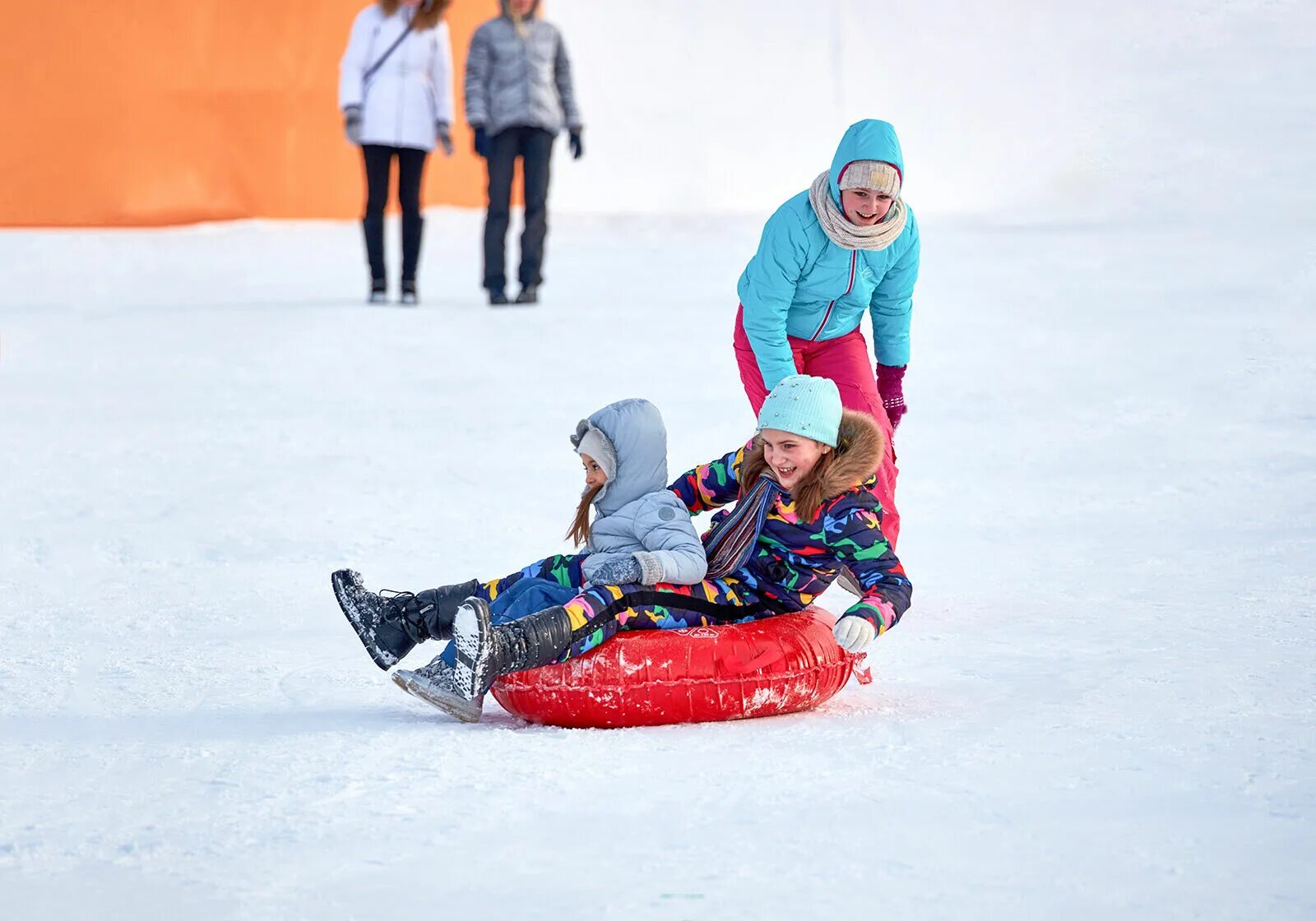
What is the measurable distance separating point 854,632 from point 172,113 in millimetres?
10554

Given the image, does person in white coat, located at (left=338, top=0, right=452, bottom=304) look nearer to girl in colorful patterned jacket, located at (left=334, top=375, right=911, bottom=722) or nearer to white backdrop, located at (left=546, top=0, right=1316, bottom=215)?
girl in colorful patterned jacket, located at (left=334, top=375, right=911, bottom=722)

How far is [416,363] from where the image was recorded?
7727 millimetres

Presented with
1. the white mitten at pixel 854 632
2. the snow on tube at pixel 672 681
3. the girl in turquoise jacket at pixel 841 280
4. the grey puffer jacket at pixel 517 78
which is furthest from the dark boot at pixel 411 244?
the white mitten at pixel 854 632

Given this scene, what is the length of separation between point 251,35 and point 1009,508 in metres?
9.02

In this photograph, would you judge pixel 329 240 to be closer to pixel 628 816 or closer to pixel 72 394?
pixel 72 394

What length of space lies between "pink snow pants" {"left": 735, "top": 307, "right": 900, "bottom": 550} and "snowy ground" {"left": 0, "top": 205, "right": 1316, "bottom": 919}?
14.6 inches

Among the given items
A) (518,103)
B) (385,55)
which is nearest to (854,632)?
(518,103)

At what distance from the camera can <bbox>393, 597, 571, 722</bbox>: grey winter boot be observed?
3.11 m

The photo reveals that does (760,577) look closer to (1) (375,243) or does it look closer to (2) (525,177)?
(2) (525,177)

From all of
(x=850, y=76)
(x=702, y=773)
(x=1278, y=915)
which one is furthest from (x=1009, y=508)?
(x=850, y=76)

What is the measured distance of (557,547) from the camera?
498 centimetres

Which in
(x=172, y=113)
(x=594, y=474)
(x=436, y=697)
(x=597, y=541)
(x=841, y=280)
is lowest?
(x=436, y=697)

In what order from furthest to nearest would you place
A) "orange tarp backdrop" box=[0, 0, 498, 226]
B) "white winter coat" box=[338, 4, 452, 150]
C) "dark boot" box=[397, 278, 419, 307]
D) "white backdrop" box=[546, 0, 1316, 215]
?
"white backdrop" box=[546, 0, 1316, 215] < "orange tarp backdrop" box=[0, 0, 498, 226] < "dark boot" box=[397, 278, 419, 307] < "white winter coat" box=[338, 4, 452, 150]

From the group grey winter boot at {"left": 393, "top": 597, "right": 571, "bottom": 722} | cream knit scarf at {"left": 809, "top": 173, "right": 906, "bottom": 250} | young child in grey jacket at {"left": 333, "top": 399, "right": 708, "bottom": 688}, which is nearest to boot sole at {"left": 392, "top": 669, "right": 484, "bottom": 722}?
grey winter boot at {"left": 393, "top": 597, "right": 571, "bottom": 722}
